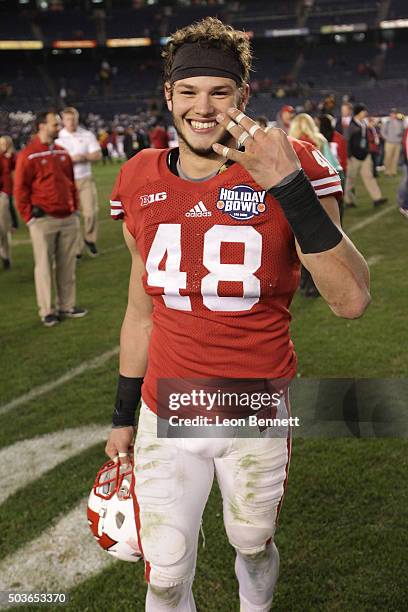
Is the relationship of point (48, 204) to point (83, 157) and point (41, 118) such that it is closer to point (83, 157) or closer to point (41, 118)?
point (41, 118)

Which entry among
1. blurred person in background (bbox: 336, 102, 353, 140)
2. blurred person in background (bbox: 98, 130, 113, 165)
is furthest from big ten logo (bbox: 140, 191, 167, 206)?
blurred person in background (bbox: 98, 130, 113, 165)

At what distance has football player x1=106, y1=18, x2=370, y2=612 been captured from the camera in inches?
72.4

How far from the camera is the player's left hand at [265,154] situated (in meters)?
1.47

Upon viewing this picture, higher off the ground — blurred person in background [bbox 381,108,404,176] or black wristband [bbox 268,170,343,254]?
black wristband [bbox 268,170,343,254]

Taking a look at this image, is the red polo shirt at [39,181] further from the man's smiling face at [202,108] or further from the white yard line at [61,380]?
the man's smiling face at [202,108]

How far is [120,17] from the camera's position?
4291 cm

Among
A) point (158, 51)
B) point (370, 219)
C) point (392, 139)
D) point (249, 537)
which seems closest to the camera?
point (249, 537)

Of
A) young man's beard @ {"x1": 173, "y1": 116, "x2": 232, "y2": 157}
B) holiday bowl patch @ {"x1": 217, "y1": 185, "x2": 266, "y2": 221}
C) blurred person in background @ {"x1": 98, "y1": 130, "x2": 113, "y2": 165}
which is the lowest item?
blurred person in background @ {"x1": 98, "y1": 130, "x2": 113, "y2": 165}

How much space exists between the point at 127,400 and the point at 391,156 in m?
15.5

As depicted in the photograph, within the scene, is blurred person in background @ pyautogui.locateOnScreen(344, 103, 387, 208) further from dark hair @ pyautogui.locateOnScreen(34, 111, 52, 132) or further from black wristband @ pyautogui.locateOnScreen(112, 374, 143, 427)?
black wristband @ pyautogui.locateOnScreen(112, 374, 143, 427)

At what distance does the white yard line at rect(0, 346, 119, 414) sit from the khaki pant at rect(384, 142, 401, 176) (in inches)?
494

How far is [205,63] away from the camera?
185 centimetres

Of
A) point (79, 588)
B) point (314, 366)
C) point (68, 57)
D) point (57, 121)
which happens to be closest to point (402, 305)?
point (314, 366)

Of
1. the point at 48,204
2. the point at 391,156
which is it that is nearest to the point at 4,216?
the point at 48,204
